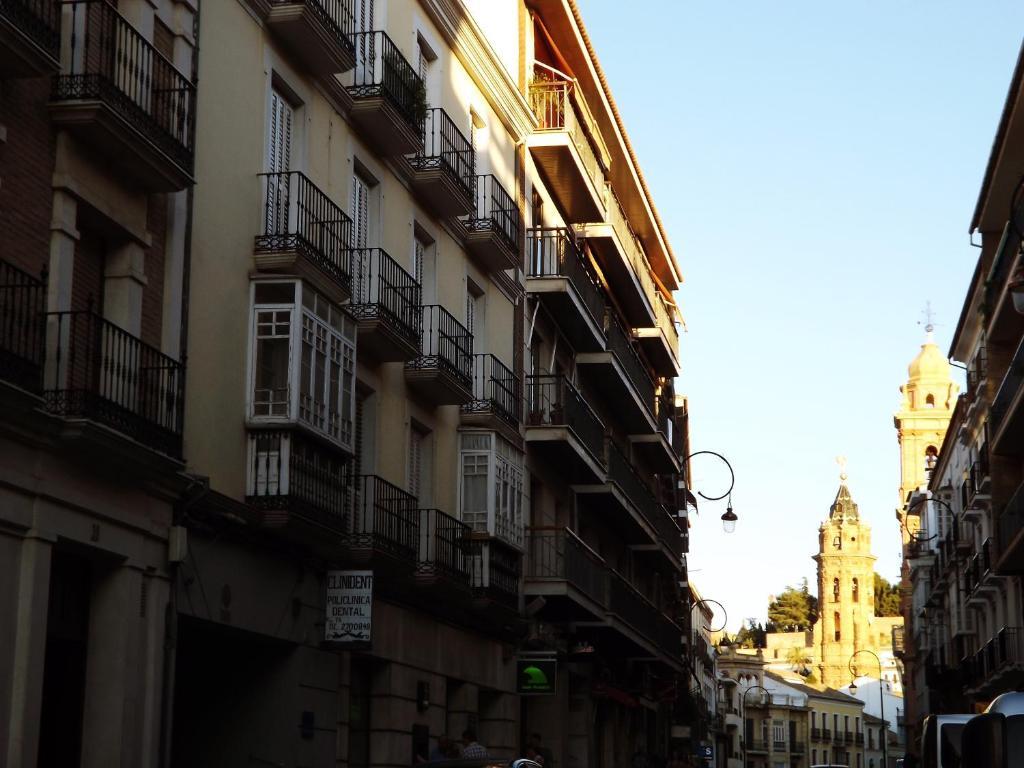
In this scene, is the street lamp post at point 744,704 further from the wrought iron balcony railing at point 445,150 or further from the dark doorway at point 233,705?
the dark doorway at point 233,705

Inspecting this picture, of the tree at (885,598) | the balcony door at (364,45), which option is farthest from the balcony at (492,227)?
the tree at (885,598)

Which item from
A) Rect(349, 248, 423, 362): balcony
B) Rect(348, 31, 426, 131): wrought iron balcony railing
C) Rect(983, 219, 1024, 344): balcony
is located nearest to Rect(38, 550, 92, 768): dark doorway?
Rect(349, 248, 423, 362): balcony

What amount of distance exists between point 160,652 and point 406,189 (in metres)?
9.70

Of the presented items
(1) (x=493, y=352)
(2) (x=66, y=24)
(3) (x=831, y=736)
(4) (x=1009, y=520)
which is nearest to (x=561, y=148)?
(1) (x=493, y=352)

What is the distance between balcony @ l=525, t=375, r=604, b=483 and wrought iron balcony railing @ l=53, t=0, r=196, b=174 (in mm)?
14122

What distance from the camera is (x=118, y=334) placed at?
1465 cm

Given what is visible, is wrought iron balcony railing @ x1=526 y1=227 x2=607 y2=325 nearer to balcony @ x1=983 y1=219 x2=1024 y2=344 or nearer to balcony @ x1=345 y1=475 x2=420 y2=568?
balcony @ x1=983 y1=219 x2=1024 y2=344

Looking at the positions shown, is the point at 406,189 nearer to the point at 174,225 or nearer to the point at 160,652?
the point at 174,225

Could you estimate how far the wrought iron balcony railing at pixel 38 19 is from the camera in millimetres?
12877

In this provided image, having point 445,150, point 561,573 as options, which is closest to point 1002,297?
point 561,573

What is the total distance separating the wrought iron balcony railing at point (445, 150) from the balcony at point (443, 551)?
4904mm

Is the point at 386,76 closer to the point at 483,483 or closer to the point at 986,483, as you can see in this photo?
the point at 483,483

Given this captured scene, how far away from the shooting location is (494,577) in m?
25.3

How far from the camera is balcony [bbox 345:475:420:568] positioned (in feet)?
65.0
